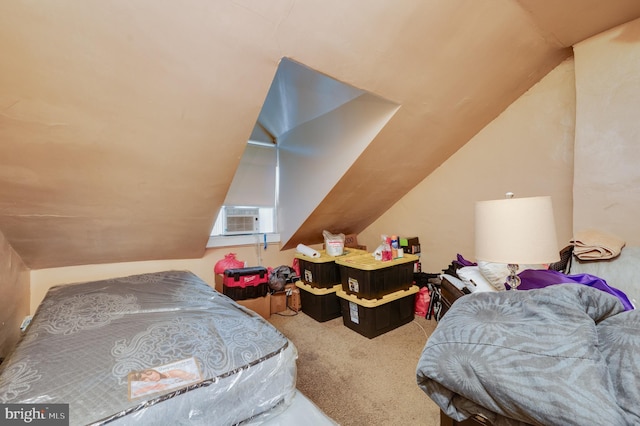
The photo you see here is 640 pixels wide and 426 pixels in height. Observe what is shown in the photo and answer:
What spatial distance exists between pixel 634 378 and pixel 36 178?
8.35 ft

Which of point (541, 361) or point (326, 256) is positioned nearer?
point (541, 361)

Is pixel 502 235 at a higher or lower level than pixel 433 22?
lower

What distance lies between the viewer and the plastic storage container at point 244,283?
2688mm

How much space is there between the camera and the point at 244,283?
8.92 ft

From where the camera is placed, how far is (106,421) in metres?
0.83

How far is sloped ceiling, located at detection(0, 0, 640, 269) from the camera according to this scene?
1127 millimetres

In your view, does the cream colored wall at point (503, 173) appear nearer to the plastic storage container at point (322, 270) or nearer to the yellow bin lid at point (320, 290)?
the plastic storage container at point (322, 270)

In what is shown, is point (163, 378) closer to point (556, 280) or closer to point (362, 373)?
point (362, 373)

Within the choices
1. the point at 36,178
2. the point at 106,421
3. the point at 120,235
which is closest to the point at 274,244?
the point at 120,235

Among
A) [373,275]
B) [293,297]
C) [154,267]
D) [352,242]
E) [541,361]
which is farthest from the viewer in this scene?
[352,242]

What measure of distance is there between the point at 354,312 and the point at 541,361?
2.14m

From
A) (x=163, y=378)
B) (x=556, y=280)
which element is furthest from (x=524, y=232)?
(x=163, y=378)

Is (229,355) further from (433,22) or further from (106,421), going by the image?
(433,22)

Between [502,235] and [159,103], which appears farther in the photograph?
[159,103]
